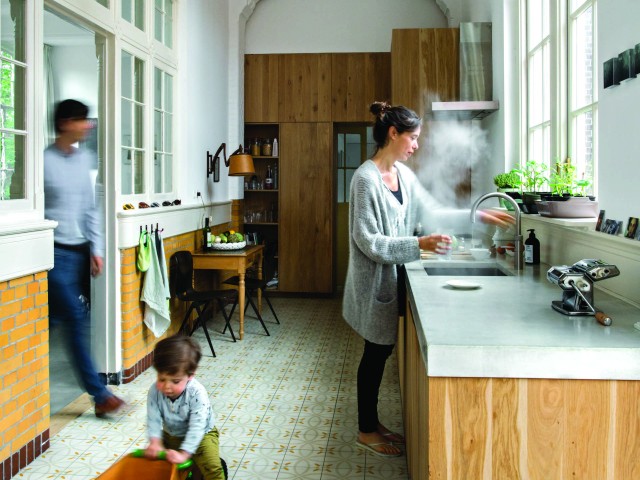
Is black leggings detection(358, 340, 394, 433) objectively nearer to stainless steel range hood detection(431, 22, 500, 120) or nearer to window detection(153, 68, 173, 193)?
window detection(153, 68, 173, 193)

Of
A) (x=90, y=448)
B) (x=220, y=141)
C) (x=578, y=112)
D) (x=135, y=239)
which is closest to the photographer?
(x=90, y=448)

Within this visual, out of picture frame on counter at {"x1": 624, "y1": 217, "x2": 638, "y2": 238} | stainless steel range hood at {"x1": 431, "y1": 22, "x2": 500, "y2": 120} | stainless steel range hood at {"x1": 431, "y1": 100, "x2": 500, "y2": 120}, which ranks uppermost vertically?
stainless steel range hood at {"x1": 431, "y1": 22, "x2": 500, "y2": 120}

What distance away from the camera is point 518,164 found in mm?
4730

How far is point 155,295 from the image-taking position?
460 centimetres

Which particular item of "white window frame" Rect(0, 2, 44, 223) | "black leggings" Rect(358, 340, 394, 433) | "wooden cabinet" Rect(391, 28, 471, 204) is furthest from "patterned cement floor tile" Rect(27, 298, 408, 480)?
"wooden cabinet" Rect(391, 28, 471, 204)

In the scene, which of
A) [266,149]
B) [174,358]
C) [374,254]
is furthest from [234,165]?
[174,358]

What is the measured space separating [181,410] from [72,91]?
6058mm

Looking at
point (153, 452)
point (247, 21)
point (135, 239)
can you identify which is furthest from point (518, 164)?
point (247, 21)

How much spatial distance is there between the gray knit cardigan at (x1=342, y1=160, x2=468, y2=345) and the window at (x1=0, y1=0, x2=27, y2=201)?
62.3 inches

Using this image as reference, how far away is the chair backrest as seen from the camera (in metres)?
5.08

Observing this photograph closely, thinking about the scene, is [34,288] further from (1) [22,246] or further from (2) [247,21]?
(2) [247,21]

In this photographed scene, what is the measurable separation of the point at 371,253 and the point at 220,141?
455 cm

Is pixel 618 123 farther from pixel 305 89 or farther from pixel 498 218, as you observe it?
pixel 305 89

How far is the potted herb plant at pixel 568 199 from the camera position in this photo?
3.01 m
